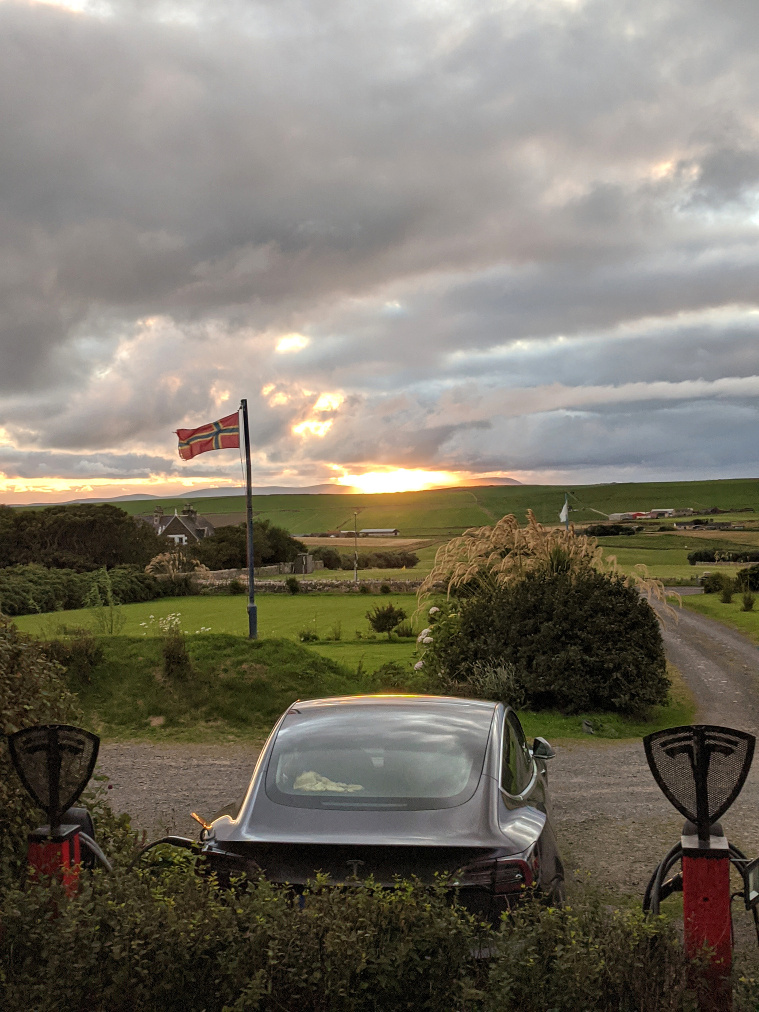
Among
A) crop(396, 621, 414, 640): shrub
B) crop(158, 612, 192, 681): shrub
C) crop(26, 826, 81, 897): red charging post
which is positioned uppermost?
crop(26, 826, 81, 897): red charging post

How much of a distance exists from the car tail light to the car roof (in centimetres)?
152

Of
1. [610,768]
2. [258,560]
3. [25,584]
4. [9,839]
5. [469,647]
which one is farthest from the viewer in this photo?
[258,560]

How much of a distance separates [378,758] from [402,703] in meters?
0.82

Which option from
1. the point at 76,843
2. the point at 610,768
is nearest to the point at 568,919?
the point at 76,843

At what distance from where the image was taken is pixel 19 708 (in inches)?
202

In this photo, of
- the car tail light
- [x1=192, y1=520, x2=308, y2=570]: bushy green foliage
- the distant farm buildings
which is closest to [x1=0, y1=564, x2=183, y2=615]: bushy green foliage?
[x1=192, y1=520, x2=308, y2=570]: bushy green foliage

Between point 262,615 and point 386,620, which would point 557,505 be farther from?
point 386,620

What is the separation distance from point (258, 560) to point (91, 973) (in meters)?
80.3

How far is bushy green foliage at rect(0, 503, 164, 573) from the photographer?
259 ft

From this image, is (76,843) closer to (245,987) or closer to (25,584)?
(245,987)

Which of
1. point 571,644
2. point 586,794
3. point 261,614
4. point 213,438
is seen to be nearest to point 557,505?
point 261,614

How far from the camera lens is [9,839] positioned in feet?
15.6

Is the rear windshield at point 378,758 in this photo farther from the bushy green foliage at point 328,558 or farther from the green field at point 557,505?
the green field at point 557,505

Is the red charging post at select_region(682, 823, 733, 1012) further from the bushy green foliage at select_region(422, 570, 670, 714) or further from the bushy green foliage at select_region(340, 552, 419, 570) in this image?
the bushy green foliage at select_region(340, 552, 419, 570)
